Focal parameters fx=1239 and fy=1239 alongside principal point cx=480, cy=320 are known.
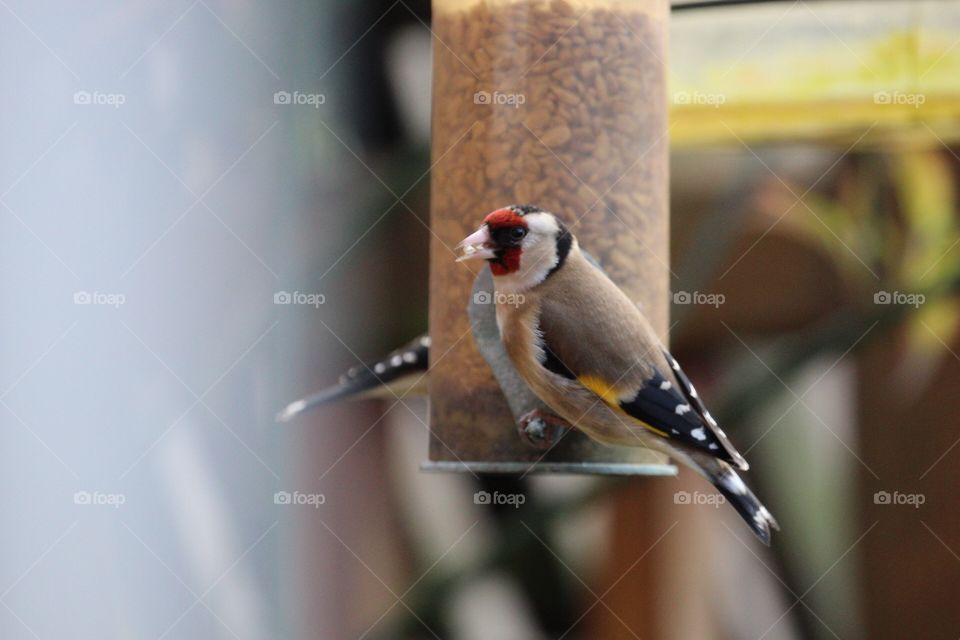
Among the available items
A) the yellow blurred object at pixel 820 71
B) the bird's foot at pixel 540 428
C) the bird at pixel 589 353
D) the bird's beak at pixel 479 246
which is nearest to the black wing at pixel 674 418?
the bird at pixel 589 353

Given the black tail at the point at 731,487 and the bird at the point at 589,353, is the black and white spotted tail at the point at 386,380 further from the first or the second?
the black tail at the point at 731,487

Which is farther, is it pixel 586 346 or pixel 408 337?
pixel 408 337

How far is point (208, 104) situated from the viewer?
7.25ft

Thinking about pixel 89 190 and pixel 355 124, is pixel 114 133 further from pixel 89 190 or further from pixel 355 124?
pixel 355 124

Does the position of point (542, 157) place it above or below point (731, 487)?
above

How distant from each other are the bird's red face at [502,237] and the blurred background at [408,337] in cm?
53

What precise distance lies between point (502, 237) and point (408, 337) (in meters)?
0.97

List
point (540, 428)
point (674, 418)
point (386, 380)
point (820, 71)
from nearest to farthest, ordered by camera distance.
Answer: point (674, 418) < point (540, 428) < point (386, 380) < point (820, 71)

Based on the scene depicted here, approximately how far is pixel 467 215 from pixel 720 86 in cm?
85

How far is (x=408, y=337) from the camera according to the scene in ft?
8.47

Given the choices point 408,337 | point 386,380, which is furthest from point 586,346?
point 408,337

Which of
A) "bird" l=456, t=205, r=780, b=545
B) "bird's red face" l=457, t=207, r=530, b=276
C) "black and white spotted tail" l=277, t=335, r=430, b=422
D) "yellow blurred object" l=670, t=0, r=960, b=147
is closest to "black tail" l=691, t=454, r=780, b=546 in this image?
"bird" l=456, t=205, r=780, b=545

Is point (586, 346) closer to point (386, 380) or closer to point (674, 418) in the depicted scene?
point (674, 418)

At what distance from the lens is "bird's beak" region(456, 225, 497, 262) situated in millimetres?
1612
